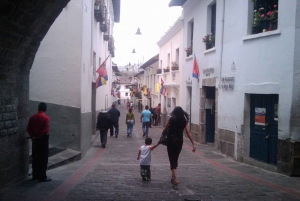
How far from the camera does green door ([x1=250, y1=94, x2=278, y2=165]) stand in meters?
9.37

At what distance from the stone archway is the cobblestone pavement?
491mm

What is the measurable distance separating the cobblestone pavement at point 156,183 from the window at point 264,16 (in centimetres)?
399

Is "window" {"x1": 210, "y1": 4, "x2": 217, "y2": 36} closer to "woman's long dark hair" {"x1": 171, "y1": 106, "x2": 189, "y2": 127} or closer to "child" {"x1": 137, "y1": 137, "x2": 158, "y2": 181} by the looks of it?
"woman's long dark hair" {"x1": 171, "y1": 106, "x2": 189, "y2": 127}

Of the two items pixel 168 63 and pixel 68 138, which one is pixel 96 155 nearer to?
pixel 68 138

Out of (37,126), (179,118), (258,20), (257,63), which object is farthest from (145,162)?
(258,20)

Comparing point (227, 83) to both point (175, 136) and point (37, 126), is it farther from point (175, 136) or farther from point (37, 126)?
point (37, 126)

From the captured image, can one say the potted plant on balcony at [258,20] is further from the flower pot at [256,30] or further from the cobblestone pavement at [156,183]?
the cobblestone pavement at [156,183]

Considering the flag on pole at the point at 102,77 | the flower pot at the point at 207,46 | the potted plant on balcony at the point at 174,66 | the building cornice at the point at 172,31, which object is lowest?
the flag on pole at the point at 102,77

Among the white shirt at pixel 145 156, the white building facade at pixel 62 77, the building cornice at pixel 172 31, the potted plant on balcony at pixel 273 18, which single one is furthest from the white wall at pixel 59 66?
the building cornice at pixel 172 31

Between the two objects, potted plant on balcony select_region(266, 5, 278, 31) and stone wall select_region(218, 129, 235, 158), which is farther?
stone wall select_region(218, 129, 235, 158)

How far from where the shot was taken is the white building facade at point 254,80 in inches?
332

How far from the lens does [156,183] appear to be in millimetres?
7387

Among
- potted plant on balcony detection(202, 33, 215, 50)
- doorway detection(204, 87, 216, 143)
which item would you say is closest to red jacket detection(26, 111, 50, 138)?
potted plant on balcony detection(202, 33, 215, 50)

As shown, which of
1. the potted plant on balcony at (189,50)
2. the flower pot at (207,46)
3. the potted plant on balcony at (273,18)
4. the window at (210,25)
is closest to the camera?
the potted plant on balcony at (273,18)
